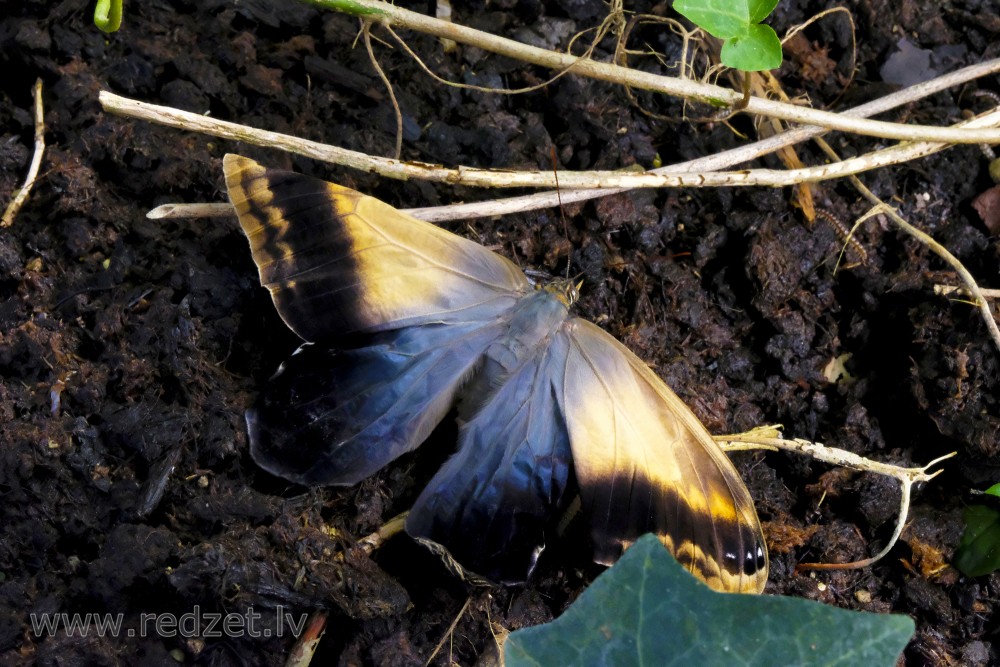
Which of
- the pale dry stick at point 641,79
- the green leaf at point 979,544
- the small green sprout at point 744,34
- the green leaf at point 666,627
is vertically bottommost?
the green leaf at point 979,544

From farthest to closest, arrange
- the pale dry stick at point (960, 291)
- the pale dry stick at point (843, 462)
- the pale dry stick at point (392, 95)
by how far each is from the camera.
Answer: the pale dry stick at point (960, 291) < the pale dry stick at point (392, 95) < the pale dry stick at point (843, 462)

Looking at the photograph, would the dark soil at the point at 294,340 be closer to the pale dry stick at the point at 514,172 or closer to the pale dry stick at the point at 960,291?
the pale dry stick at the point at 960,291

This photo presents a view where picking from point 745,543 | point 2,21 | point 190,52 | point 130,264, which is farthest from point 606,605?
point 2,21

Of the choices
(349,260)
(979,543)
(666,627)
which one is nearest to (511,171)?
(349,260)

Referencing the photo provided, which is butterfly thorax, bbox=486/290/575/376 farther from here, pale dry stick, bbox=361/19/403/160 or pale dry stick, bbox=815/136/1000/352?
pale dry stick, bbox=815/136/1000/352

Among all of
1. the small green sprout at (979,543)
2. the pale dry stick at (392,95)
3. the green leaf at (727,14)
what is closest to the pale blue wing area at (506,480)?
the pale dry stick at (392,95)

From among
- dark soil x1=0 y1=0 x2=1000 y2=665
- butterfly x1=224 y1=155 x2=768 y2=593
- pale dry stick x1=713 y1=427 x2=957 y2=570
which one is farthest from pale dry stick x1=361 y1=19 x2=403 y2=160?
pale dry stick x1=713 y1=427 x2=957 y2=570

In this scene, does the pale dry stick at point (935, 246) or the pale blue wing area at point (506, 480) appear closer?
the pale blue wing area at point (506, 480)
